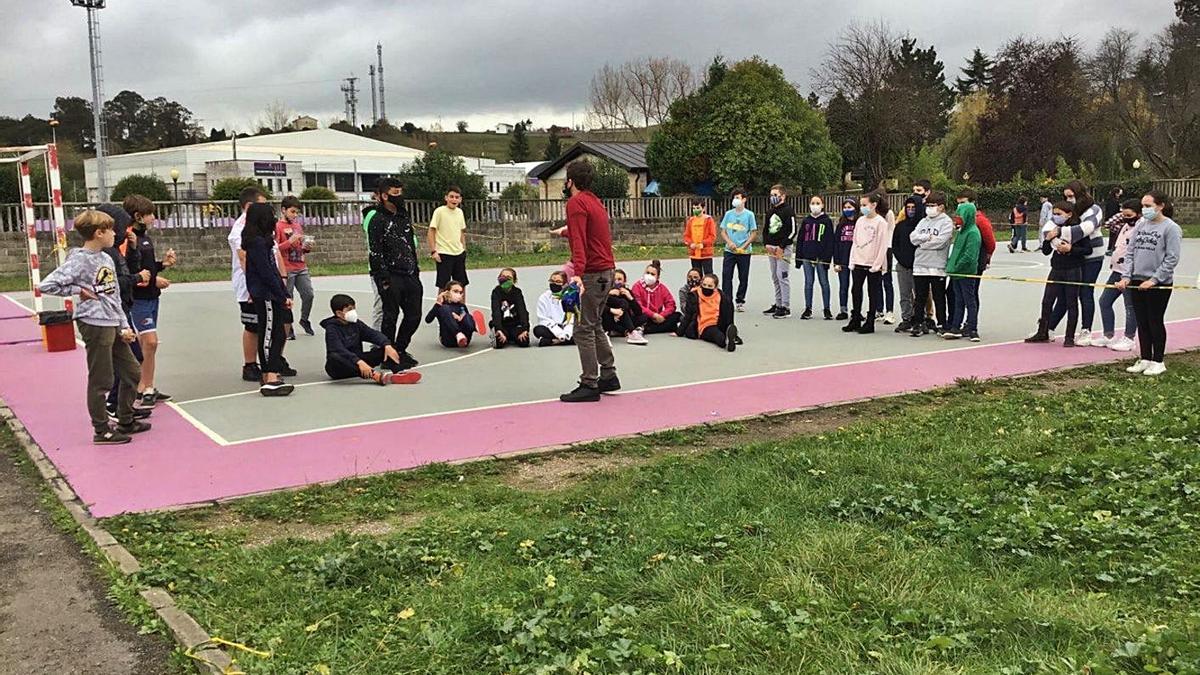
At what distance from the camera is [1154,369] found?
345 inches

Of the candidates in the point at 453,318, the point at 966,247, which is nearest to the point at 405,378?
the point at 453,318

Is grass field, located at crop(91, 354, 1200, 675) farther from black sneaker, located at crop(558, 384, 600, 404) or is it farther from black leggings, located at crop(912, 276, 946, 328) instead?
black leggings, located at crop(912, 276, 946, 328)

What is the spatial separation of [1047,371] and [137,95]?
318ft

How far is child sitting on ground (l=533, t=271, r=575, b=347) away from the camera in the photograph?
11148 mm

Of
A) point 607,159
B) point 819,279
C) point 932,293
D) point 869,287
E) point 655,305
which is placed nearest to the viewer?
point 932,293

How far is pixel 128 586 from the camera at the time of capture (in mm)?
4082

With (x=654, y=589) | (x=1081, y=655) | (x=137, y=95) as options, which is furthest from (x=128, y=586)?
(x=137, y=95)

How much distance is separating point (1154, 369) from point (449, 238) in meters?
7.77

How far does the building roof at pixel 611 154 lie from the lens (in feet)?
155

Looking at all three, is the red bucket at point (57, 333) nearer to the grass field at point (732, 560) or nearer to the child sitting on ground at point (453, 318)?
the child sitting on ground at point (453, 318)

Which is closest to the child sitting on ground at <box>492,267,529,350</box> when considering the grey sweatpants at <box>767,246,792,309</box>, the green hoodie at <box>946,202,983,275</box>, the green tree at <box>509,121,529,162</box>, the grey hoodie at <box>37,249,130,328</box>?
the grey sweatpants at <box>767,246,792,309</box>

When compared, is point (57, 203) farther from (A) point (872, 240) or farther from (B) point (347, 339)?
(A) point (872, 240)

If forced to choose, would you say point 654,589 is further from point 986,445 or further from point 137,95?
point 137,95

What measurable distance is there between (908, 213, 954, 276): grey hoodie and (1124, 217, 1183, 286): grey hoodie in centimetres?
222
